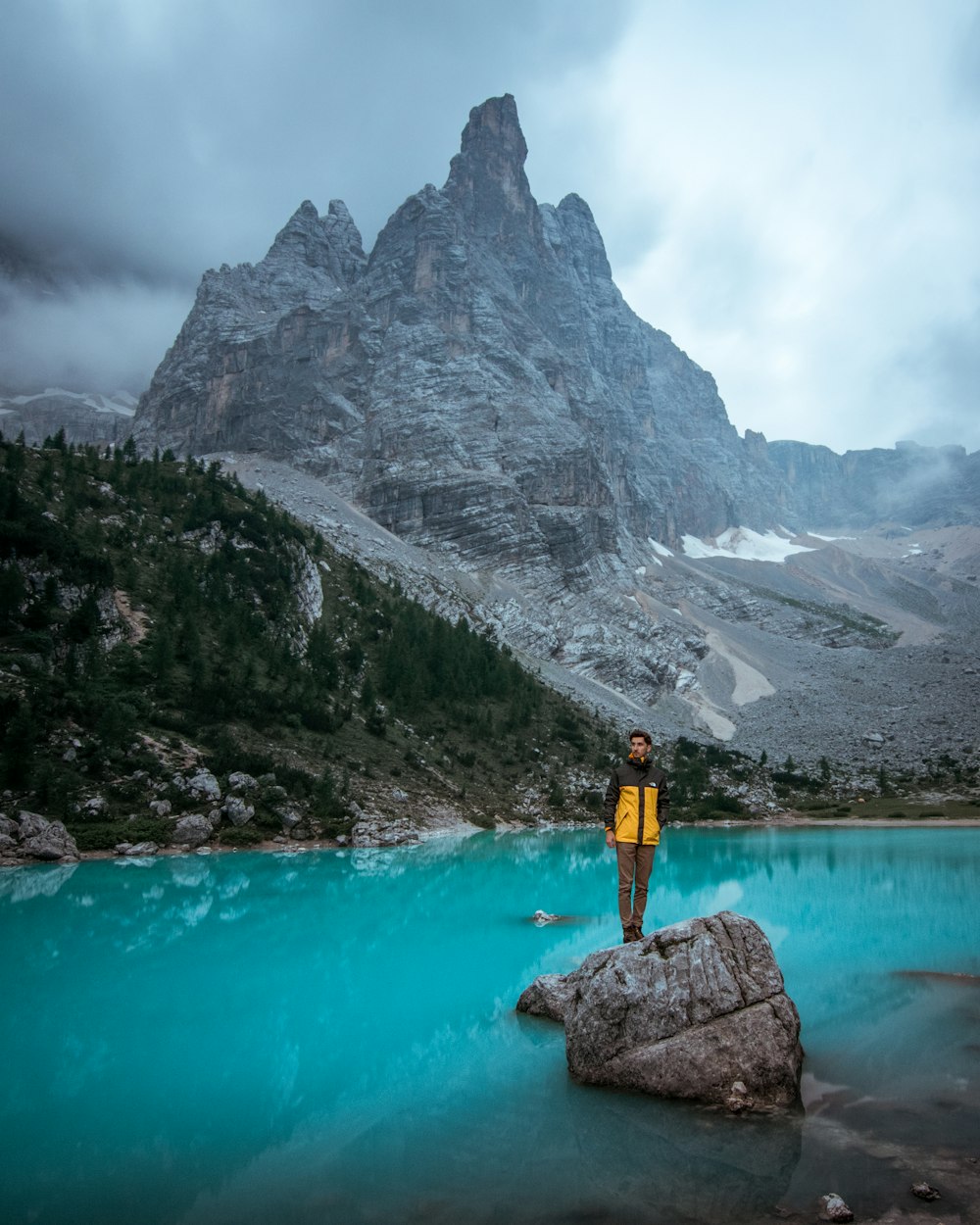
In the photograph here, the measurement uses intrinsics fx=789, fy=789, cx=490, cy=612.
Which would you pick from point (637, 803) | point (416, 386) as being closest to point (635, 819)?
point (637, 803)

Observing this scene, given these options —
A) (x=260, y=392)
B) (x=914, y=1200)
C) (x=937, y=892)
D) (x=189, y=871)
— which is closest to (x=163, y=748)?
(x=189, y=871)

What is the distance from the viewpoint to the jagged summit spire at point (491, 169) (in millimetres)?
185875

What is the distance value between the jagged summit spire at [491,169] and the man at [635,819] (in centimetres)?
19701

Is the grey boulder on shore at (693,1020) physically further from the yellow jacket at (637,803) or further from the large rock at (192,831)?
the large rock at (192,831)

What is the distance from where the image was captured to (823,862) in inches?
1401

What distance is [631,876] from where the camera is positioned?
11.5 metres

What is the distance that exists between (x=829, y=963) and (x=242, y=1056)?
428 inches

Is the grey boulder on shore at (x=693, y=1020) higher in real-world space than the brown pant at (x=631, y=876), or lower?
lower

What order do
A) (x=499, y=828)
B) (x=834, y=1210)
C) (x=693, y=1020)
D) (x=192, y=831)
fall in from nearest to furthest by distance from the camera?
(x=834, y=1210), (x=693, y=1020), (x=192, y=831), (x=499, y=828)

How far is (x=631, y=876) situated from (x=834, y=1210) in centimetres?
573

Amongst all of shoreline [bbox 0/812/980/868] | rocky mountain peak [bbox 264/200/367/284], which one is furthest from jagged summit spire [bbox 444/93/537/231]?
shoreline [bbox 0/812/980/868]

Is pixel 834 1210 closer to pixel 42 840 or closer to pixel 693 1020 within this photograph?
pixel 693 1020

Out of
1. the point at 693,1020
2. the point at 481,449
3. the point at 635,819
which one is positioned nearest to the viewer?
the point at 693,1020

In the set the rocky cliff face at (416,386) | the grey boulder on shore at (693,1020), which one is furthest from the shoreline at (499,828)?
the rocky cliff face at (416,386)
